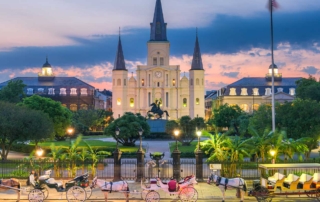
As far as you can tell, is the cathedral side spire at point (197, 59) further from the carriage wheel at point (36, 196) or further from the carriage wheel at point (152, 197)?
the carriage wheel at point (36, 196)

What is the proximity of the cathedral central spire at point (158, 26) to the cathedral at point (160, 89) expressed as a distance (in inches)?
311

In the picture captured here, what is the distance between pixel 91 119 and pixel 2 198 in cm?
5902

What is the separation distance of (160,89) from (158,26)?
16110mm

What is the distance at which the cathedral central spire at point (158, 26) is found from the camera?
351 feet

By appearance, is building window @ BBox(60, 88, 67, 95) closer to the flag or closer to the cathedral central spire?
the cathedral central spire

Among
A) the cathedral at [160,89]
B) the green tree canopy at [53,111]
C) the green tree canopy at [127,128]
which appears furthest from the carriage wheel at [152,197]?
the cathedral at [160,89]

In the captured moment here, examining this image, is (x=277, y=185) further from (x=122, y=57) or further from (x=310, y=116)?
(x=122, y=57)

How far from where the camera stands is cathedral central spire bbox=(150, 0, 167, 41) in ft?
351

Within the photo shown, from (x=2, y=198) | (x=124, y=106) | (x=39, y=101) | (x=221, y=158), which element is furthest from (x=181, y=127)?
(x=124, y=106)

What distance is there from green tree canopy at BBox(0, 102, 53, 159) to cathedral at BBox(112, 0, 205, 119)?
68109 millimetres

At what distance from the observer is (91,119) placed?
253 feet

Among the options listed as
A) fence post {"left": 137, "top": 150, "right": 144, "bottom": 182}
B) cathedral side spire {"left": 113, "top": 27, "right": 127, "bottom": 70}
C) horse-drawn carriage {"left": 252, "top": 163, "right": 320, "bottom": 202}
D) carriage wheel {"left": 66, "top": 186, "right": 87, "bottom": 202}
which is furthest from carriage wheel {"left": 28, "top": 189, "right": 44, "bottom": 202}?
cathedral side spire {"left": 113, "top": 27, "right": 127, "bottom": 70}

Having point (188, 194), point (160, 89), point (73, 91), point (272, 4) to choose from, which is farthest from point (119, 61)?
point (188, 194)

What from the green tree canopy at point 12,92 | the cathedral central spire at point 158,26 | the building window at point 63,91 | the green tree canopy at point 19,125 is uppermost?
the cathedral central spire at point 158,26
